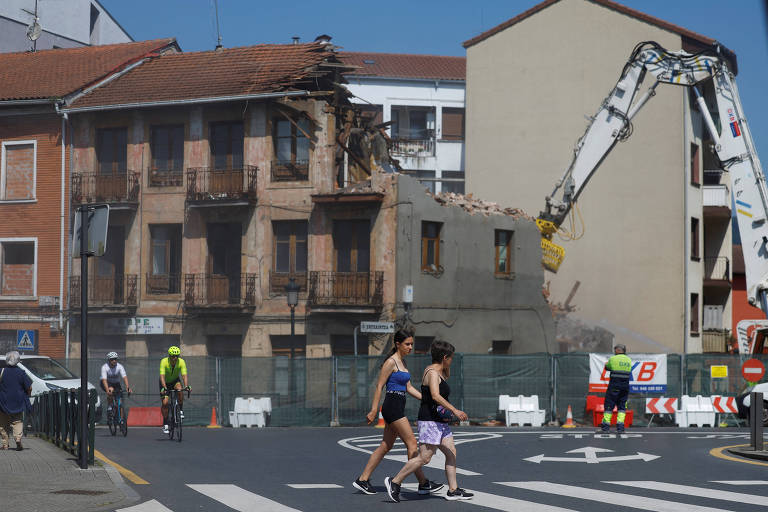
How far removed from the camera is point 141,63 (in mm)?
41656

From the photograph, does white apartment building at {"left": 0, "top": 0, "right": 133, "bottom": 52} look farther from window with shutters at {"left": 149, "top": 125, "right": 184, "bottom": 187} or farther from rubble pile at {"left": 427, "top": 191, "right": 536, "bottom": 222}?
rubble pile at {"left": 427, "top": 191, "right": 536, "bottom": 222}

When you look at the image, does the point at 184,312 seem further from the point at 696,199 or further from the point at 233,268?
the point at 696,199

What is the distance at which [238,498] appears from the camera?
11680 millimetres

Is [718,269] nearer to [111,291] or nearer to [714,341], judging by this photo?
[714,341]

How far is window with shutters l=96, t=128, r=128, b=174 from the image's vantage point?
1533 inches

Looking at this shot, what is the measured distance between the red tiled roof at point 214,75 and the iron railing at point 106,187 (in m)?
2.44

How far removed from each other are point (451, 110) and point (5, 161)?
24486 millimetres

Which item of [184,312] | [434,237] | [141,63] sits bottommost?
[184,312]

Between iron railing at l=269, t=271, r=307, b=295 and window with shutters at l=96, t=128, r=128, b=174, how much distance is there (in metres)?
6.87

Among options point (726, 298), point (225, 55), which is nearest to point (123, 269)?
point (225, 55)

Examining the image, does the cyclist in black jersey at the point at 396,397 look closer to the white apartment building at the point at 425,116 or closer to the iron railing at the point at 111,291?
the iron railing at the point at 111,291

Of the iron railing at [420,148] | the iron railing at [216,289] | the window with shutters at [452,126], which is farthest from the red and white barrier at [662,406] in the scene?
the window with shutters at [452,126]

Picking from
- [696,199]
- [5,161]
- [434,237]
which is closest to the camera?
[434,237]

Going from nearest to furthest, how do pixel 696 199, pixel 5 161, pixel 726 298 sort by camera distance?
pixel 5 161 < pixel 696 199 < pixel 726 298
